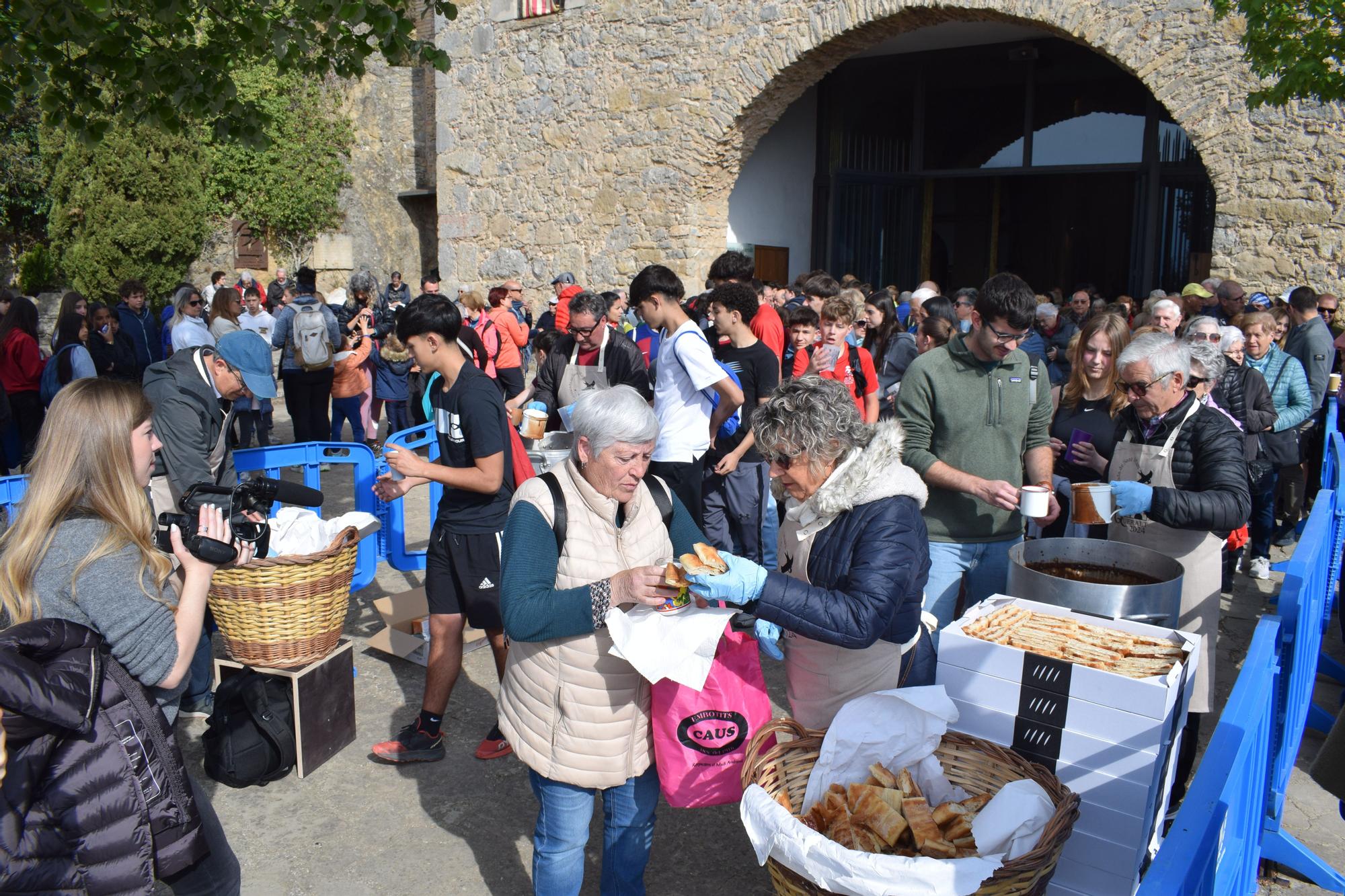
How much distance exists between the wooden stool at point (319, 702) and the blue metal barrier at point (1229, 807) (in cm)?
303

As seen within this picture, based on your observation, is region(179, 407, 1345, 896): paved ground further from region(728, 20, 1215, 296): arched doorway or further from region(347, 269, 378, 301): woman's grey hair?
region(728, 20, 1215, 296): arched doorway

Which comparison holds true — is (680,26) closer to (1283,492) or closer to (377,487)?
(1283,492)

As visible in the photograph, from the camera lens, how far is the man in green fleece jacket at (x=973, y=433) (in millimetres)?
3453

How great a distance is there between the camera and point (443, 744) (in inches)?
151

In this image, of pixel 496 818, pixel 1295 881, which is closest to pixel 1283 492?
pixel 1295 881

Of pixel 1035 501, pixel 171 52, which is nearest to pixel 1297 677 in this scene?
pixel 1035 501

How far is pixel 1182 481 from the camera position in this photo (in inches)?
129

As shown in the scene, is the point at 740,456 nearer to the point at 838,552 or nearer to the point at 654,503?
the point at 654,503

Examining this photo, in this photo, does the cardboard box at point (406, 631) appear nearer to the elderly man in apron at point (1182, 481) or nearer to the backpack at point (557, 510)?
the backpack at point (557, 510)

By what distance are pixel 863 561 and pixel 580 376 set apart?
145 inches

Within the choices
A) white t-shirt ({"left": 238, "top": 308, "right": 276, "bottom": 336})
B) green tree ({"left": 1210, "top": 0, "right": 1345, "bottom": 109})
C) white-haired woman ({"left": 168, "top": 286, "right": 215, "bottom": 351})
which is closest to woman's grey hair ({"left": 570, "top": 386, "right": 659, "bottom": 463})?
green tree ({"left": 1210, "top": 0, "right": 1345, "bottom": 109})

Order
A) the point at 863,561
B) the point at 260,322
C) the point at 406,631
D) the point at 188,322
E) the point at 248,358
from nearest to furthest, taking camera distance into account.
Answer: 1. the point at 863,561
2. the point at 248,358
3. the point at 406,631
4. the point at 188,322
5. the point at 260,322

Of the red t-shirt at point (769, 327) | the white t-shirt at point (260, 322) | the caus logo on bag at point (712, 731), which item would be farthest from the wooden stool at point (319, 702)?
the white t-shirt at point (260, 322)

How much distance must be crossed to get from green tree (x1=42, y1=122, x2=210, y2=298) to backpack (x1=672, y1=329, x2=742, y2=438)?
48.9 feet
